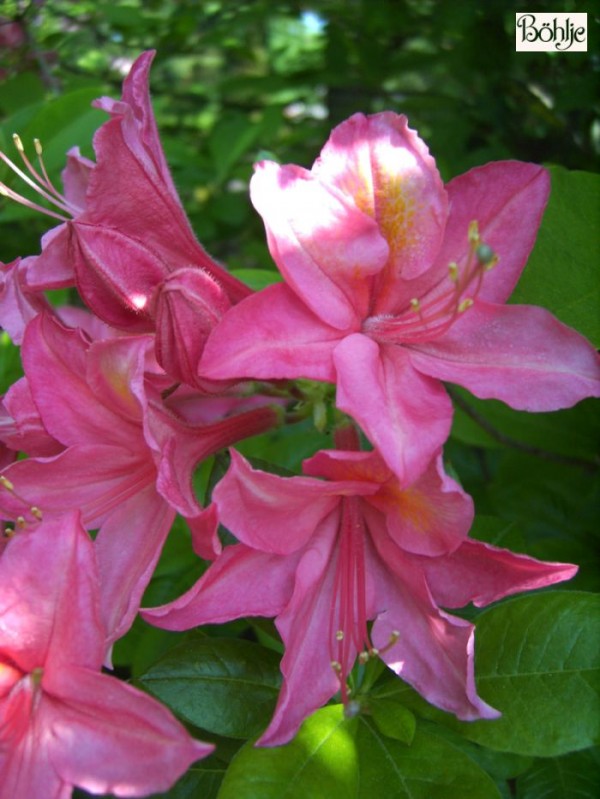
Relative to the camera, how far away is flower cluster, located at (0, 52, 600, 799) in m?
1.04

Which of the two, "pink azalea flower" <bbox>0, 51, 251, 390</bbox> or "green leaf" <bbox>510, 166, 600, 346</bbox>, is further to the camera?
"green leaf" <bbox>510, 166, 600, 346</bbox>

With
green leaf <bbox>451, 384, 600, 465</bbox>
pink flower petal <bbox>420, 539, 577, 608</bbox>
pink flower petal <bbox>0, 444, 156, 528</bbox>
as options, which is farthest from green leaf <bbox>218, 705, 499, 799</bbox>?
green leaf <bbox>451, 384, 600, 465</bbox>

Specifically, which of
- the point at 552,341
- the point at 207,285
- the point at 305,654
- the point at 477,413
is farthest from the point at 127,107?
the point at 477,413

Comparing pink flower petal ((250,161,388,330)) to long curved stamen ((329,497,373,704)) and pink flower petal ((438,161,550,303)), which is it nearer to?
pink flower petal ((438,161,550,303))

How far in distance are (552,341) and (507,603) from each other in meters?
0.36

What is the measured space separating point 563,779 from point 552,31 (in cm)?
138

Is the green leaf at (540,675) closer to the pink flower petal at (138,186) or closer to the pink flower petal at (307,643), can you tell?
the pink flower petal at (307,643)

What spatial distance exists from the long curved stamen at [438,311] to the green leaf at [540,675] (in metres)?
0.38

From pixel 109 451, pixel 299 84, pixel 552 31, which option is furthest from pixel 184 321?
pixel 299 84

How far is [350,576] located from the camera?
1.20m

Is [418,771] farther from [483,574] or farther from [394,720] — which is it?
[483,574]

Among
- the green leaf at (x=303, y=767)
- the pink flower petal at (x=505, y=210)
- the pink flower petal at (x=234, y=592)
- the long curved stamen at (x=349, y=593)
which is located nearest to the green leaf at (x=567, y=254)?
the pink flower petal at (x=505, y=210)

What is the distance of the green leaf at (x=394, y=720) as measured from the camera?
120 cm

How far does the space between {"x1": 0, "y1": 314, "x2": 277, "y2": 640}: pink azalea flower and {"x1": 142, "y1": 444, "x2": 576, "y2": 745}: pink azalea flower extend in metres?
0.07
